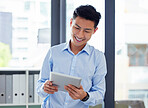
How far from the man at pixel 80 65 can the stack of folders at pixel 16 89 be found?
139 centimetres

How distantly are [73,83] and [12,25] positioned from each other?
7.95 feet

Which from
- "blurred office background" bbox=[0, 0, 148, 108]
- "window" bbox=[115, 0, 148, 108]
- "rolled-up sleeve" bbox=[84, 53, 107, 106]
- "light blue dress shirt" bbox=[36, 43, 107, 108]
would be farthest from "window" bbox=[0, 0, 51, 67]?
"rolled-up sleeve" bbox=[84, 53, 107, 106]

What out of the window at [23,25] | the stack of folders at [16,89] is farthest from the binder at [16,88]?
the window at [23,25]

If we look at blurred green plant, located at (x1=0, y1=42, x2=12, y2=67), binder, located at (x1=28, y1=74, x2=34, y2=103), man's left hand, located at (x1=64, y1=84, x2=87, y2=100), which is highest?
blurred green plant, located at (x1=0, y1=42, x2=12, y2=67)

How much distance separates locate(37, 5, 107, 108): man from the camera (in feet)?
5.25

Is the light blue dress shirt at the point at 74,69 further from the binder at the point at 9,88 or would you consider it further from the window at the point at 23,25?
the window at the point at 23,25

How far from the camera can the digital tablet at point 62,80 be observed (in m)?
1.42

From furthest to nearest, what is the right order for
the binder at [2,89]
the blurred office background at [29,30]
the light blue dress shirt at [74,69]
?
1. the blurred office background at [29,30]
2. the binder at [2,89]
3. the light blue dress shirt at [74,69]

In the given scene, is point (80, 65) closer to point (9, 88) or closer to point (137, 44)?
point (9, 88)

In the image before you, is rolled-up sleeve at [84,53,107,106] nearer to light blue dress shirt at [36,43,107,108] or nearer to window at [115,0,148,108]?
light blue dress shirt at [36,43,107,108]

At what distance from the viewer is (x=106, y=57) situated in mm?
1697

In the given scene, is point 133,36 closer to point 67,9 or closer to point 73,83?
point 67,9

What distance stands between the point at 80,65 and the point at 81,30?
0.26 metres

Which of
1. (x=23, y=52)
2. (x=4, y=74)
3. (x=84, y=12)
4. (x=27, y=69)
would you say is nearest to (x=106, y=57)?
(x=84, y=12)
